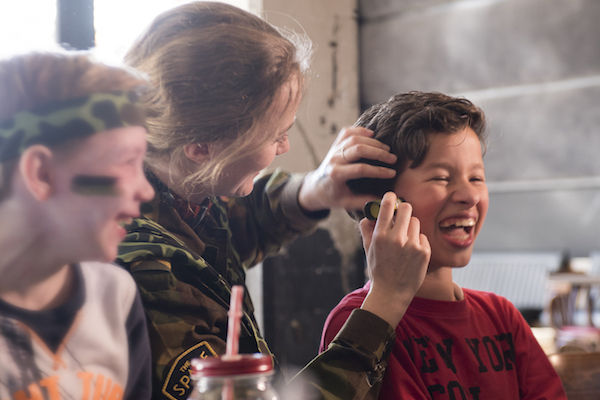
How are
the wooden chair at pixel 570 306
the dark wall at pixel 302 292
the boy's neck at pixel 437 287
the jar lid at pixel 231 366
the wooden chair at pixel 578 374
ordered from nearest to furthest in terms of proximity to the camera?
the jar lid at pixel 231 366, the boy's neck at pixel 437 287, the wooden chair at pixel 578 374, the dark wall at pixel 302 292, the wooden chair at pixel 570 306

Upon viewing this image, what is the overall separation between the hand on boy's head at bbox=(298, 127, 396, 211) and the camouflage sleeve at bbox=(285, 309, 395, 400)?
0.26m

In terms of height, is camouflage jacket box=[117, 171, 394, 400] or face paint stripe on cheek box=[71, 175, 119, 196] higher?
face paint stripe on cheek box=[71, 175, 119, 196]

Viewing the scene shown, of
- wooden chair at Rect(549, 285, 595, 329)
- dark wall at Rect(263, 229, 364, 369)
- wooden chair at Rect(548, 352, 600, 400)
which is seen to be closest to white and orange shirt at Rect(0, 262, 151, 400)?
dark wall at Rect(263, 229, 364, 369)

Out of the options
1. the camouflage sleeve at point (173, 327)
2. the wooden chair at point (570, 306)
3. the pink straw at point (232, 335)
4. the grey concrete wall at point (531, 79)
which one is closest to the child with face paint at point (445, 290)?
the camouflage sleeve at point (173, 327)

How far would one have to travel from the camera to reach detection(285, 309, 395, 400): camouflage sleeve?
26.3 inches

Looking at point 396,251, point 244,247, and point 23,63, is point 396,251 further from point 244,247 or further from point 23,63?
point 23,63

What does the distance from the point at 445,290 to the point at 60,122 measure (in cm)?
64

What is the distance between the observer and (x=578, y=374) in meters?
1.10

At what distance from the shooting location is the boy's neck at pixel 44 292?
515 millimetres

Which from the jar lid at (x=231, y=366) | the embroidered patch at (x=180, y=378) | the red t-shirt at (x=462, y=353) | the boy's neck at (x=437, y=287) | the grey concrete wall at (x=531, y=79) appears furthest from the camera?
the grey concrete wall at (x=531, y=79)

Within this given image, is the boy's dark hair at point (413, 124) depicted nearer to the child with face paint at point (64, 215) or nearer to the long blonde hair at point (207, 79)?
the long blonde hair at point (207, 79)

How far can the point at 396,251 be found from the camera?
74 cm

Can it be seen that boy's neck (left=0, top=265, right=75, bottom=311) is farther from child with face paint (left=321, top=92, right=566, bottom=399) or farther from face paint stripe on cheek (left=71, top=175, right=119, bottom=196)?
child with face paint (left=321, top=92, right=566, bottom=399)

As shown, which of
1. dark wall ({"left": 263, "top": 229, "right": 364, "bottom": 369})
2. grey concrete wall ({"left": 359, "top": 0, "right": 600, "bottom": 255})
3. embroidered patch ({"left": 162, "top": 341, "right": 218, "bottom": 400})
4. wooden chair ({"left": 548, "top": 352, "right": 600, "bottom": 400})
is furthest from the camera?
grey concrete wall ({"left": 359, "top": 0, "right": 600, "bottom": 255})
